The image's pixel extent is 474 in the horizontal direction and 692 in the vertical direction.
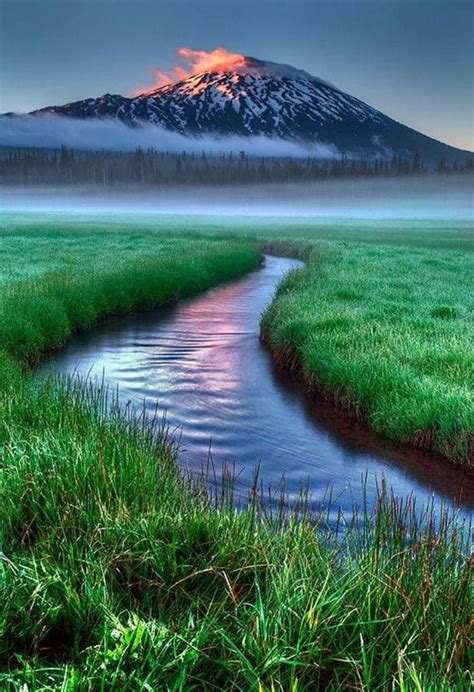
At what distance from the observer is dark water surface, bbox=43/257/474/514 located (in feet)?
32.6

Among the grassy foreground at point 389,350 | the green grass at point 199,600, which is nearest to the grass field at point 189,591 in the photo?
the green grass at point 199,600

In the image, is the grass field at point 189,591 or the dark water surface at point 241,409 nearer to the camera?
the grass field at point 189,591

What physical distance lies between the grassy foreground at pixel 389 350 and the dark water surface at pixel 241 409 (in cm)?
45

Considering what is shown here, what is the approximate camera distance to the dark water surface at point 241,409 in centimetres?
992

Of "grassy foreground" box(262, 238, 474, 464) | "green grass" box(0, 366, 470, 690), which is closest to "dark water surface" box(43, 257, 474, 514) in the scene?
"grassy foreground" box(262, 238, 474, 464)

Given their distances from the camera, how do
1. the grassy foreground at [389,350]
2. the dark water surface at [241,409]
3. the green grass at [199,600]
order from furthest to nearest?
the grassy foreground at [389,350]
the dark water surface at [241,409]
the green grass at [199,600]

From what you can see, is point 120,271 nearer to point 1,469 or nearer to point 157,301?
point 157,301

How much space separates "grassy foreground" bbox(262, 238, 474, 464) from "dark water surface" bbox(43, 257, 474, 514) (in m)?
0.45

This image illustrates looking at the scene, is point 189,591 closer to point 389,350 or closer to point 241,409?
point 241,409

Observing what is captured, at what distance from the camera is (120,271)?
26312 millimetres

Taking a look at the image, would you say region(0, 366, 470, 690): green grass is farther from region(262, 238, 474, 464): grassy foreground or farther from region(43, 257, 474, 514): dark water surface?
region(262, 238, 474, 464): grassy foreground

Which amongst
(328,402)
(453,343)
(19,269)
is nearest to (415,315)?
(453,343)

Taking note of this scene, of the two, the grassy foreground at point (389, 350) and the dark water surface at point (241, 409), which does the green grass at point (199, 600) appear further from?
the grassy foreground at point (389, 350)

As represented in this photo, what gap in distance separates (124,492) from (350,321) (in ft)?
40.0
